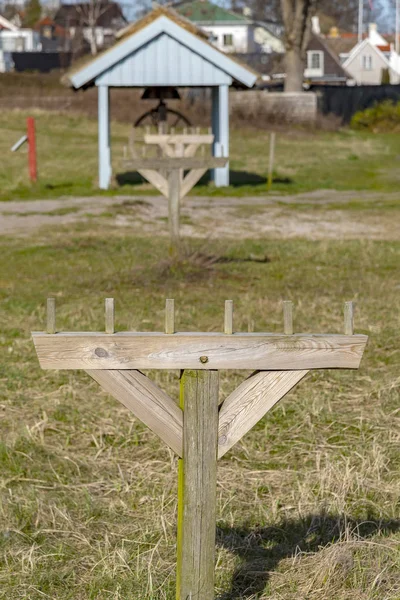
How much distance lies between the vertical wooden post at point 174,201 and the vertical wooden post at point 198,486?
8.91 metres

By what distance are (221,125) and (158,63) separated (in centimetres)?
203

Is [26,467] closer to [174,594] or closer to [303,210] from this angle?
[174,594]

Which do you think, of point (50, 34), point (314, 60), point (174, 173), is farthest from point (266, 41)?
point (174, 173)

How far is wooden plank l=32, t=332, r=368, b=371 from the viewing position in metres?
3.90

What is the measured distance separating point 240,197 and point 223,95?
2.31m

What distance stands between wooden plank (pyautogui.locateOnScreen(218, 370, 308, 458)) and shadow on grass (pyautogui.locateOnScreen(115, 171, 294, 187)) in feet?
67.9

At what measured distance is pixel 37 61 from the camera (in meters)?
80.3

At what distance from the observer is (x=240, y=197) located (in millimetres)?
22641

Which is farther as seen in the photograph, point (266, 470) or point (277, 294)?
point (277, 294)

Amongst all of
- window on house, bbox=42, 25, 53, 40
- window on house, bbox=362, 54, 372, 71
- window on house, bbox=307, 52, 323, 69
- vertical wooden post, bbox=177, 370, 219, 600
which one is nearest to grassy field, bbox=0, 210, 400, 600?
vertical wooden post, bbox=177, 370, 219, 600

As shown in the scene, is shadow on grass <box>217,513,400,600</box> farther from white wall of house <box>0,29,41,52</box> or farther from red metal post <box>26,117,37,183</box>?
white wall of house <box>0,29,41,52</box>

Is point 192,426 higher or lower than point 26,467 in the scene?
higher

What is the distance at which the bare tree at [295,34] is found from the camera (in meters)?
42.6

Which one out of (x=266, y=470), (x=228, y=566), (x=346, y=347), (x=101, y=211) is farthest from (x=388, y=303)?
(x=101, y=211)
